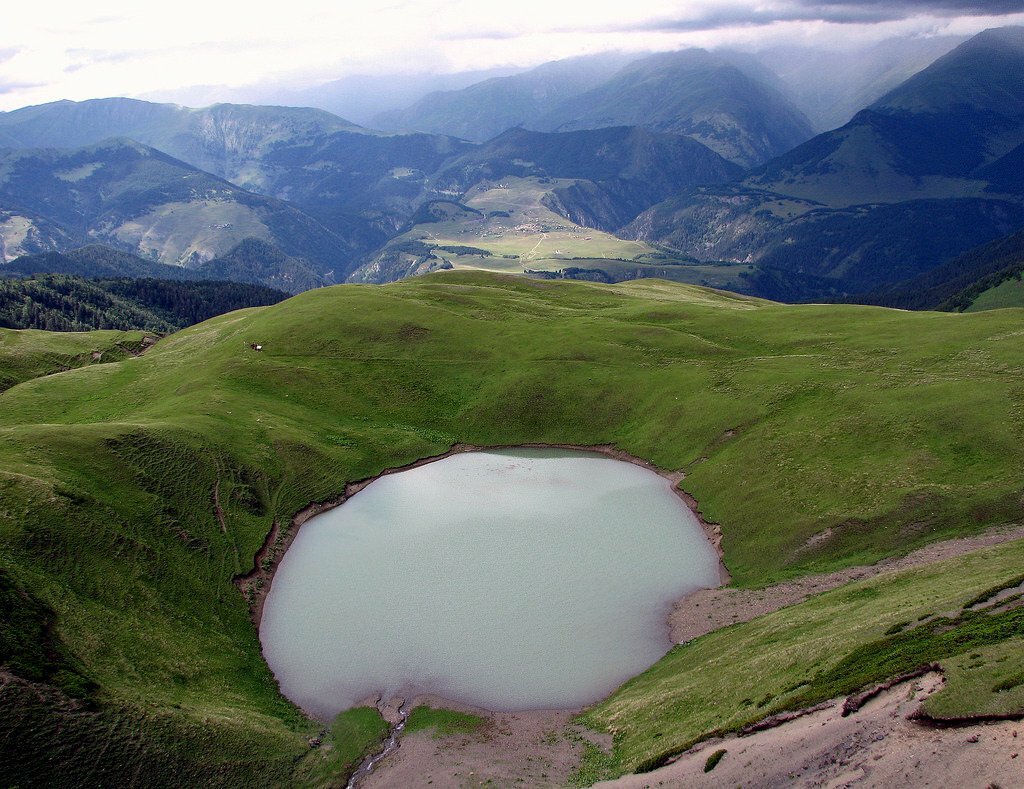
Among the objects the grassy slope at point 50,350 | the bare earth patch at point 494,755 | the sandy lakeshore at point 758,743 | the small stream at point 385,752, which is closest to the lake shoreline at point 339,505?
the sandy lakeshore at point 758,743

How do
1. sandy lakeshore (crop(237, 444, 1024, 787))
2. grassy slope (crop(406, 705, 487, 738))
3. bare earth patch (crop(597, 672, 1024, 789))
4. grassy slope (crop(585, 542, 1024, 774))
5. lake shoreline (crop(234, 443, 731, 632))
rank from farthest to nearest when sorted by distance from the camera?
lake shoreline (crop(234, 443, 731, 632)) < grassy slope (crop(406, 705, 487, 738)) < grassy slope (crop(585, 542, 1024, 774)) < sandy lakeshore (crop(237, 444, 1024, 787)) < bare earth patch (crop(597, 672, 1024, 789))

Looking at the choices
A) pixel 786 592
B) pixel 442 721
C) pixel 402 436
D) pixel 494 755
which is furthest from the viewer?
pixel 402 436

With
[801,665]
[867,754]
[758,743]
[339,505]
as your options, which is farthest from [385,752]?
[339,505]

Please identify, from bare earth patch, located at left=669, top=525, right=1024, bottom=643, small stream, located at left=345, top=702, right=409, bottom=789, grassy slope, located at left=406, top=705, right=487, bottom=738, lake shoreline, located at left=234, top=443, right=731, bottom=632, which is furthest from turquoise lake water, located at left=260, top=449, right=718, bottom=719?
small stream, located at left=345, top=702, right=409, bottom=789

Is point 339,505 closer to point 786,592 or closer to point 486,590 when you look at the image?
point 486,590

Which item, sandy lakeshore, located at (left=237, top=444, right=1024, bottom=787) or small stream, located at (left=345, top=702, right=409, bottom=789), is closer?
sandy lakeshore, located at (left=237, top=444, right=1024, bottom=787)

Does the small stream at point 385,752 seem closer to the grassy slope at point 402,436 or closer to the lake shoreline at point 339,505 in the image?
the grassy slope at point 402,436

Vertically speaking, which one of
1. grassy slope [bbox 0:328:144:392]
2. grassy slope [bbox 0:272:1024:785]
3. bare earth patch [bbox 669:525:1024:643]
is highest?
grassy slope [bbox 0:328:144:392]

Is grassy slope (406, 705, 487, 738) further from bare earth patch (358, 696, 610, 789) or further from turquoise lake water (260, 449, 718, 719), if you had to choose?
turquoise lake water (260, 449, 718, 719)
